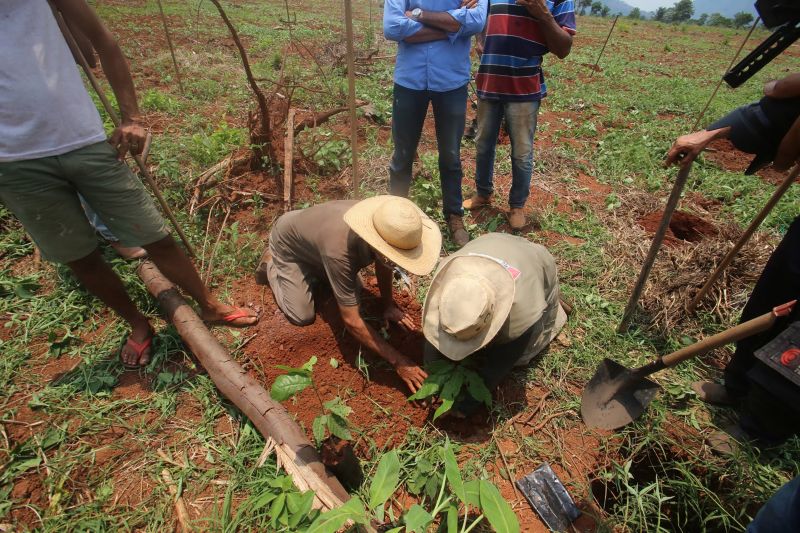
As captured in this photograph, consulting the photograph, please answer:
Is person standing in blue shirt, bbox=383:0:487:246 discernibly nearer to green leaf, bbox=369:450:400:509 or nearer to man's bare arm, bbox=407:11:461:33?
man's bare arm, bbox=407:11:461:33

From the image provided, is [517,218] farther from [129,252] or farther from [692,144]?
[129,252]

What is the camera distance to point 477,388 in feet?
7.05

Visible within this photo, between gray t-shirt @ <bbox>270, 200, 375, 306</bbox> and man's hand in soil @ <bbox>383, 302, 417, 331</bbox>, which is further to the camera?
man's hand in soil @ <bbox>383, 302, 417, 331</bbox>

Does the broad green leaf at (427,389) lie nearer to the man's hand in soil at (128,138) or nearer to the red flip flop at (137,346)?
the red flip flop at (137,346)

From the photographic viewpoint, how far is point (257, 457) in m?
2.17

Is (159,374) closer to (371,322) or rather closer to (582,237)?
(371,322)

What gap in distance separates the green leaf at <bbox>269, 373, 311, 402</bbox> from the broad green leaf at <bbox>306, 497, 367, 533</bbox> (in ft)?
1.72

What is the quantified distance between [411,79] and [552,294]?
6.46 ft

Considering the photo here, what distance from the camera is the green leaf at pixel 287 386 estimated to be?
1.79 metres

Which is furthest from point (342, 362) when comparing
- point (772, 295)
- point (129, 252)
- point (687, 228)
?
point (687, 228)

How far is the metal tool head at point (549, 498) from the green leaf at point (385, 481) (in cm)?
94

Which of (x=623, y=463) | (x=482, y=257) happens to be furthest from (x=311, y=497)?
(x=623, y=463)

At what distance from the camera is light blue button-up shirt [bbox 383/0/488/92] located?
115 inches

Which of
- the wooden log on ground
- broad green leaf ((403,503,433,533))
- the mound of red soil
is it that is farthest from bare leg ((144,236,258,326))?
broad green leaf ((403,503,433,533))
